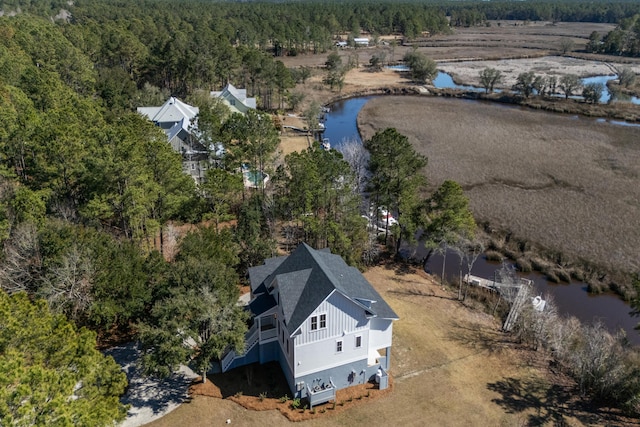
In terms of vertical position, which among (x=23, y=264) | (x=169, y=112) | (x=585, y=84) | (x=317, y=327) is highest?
(x=585, y=84)

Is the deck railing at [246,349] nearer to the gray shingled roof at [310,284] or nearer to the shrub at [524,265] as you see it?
the gray shingled roof at [310,284]

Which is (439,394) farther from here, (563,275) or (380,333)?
(563,275)

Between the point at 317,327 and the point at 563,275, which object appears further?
the point at 563,275

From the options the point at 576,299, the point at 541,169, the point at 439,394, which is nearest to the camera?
the point at 439,394

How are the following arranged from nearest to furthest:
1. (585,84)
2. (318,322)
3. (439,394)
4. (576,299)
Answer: (318,322), (439,394), (576,299), (585,84)

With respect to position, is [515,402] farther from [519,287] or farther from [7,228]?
[7,228]

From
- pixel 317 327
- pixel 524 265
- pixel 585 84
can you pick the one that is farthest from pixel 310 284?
pixel 585 84
